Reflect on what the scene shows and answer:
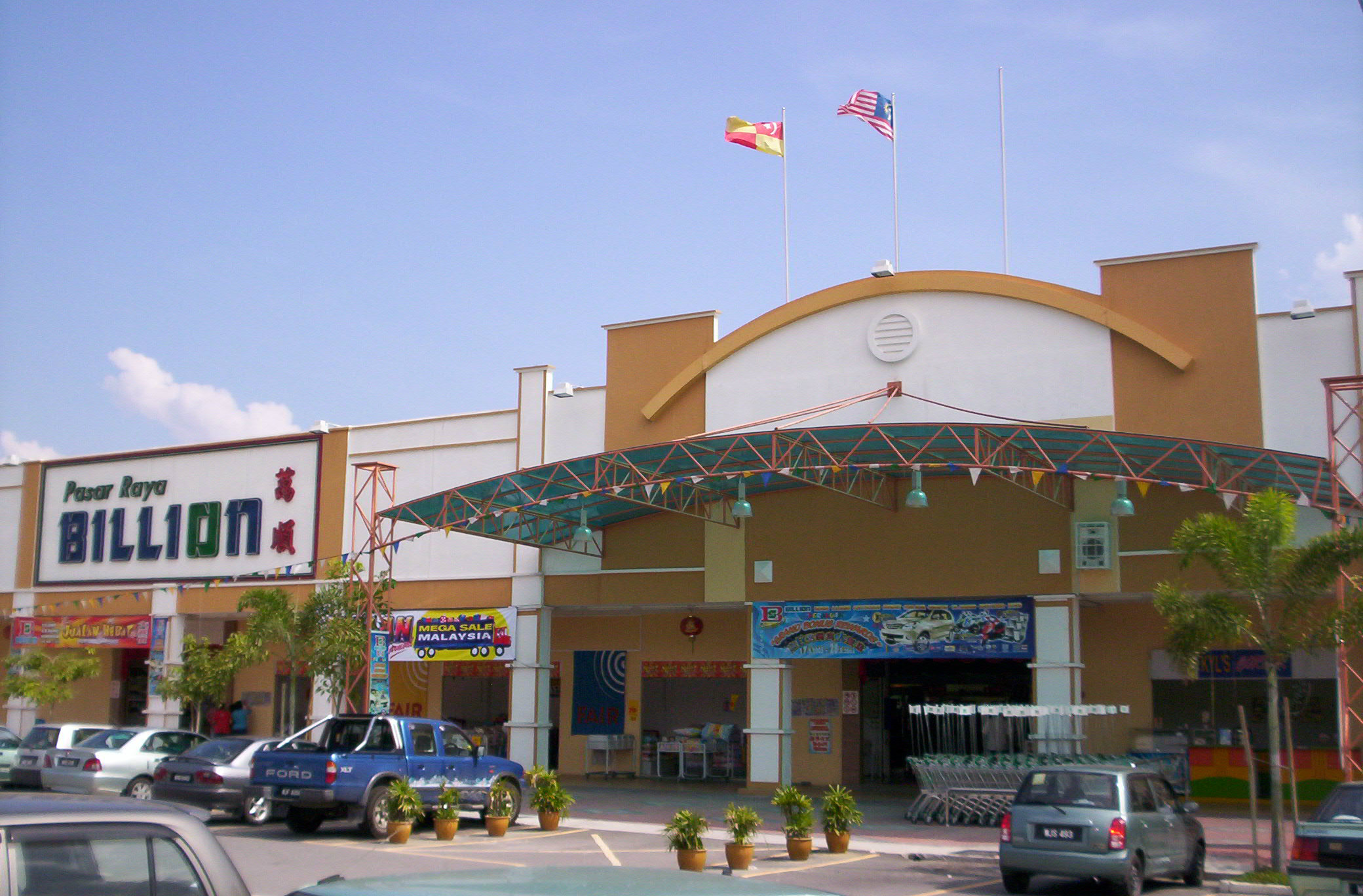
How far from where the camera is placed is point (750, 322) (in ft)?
86.3

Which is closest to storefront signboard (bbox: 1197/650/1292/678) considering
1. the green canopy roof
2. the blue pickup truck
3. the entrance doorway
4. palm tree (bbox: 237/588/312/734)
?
the entrance doorway

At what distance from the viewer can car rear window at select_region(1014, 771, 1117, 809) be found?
1443 centimetres

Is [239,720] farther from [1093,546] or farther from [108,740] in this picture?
[1093,546]

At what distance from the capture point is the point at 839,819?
18.0m

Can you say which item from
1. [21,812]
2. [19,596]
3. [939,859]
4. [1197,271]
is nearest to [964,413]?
[1197,271]

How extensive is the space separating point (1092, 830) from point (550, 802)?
8.73 m

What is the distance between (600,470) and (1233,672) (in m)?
12.8

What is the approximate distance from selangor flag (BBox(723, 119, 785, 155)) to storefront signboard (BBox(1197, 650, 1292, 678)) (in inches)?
512

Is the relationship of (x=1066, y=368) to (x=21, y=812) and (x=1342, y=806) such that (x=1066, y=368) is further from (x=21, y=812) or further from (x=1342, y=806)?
(x=21, y=812)

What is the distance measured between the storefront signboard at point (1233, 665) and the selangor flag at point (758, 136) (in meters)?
13.0

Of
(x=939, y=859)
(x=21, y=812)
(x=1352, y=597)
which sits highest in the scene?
(x=1352, y=597)

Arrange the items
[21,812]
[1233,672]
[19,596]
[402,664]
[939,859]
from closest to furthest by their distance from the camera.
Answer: [21,812]
[939,859]
[1233,672]
[402,664]
[19,596]

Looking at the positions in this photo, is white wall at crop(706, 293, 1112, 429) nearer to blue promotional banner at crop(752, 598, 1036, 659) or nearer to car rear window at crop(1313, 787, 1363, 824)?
blue promotional banner at crop(752, 598, 1036, 659)

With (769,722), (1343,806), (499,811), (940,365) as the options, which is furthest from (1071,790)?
(769,722)
